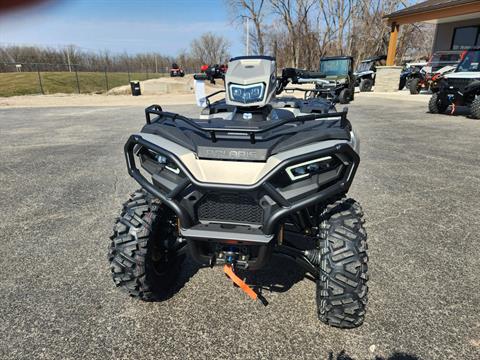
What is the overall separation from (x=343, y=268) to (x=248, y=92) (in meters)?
1.40

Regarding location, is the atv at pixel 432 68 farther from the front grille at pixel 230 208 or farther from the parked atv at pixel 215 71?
the front grille at pixel 230 208

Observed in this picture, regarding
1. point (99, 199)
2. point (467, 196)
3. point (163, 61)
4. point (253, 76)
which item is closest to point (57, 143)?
point (99, 199)

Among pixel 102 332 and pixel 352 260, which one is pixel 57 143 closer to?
pixel 102 332

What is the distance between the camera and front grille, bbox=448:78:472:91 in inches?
379

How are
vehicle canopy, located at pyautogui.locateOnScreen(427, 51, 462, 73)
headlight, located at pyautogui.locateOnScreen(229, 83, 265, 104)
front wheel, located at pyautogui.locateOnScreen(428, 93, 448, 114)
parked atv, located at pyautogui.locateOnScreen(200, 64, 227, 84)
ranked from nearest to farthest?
1. headlight, located at pyautogui.locateOnScreen(229, 83, 265, 104)
2. parked atv, located at pyautogui.locateOnScreen(200, 64, 227, 84)
3. front wheel, located at pyautogui.locateOnScreen(428, 93, 448, 114)
4. vehicle canopy, located at pyautogui.locateOnScreen(427, 51, 462, 73)

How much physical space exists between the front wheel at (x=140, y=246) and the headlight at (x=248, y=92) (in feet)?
3.25

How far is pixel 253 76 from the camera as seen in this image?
2576 millimetres

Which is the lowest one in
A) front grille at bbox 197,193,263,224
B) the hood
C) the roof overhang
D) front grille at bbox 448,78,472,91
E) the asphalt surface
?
the asphalt surface

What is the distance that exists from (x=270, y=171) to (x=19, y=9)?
1346 millimetres

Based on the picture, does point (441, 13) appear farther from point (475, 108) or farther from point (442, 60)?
point (475, 108)

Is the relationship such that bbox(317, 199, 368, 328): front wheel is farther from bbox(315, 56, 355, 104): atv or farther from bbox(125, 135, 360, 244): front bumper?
bbox(315, 56, 355, 104): atv

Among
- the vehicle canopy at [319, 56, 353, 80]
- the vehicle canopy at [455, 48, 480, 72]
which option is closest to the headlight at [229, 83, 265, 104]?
the vehicle canopy at [455, 48, 480, 72]

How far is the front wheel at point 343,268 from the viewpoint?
1991 millimetres

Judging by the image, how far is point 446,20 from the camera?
20.9m
